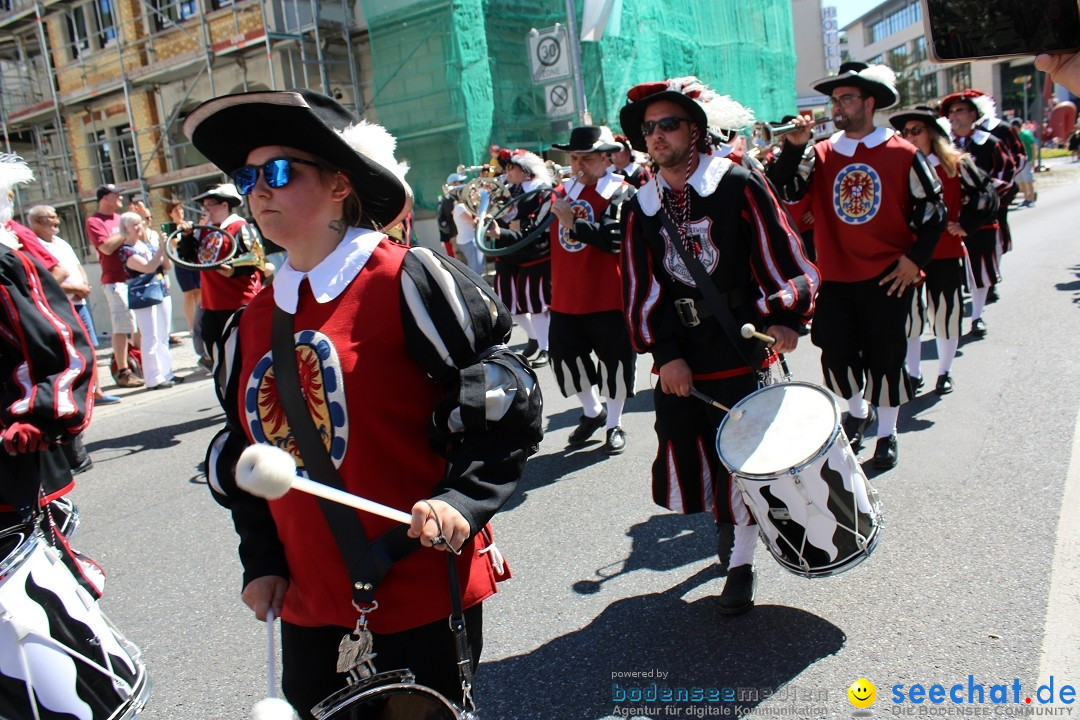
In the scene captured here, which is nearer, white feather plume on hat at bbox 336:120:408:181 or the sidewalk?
white feather plume on hat at bbox 336:120:408:181

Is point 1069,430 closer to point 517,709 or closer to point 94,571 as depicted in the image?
point 517,709

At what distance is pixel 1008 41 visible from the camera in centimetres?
166

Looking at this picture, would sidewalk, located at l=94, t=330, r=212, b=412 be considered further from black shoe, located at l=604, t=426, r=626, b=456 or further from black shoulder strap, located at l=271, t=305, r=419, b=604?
black shoulder strap, located at l=271, t=305, r=419, b=604

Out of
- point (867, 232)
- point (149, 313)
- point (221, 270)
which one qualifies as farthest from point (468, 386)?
point (149, 313)

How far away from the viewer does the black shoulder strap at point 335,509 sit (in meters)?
1.86

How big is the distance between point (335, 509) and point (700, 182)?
224 cm

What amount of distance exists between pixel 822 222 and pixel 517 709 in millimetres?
3251

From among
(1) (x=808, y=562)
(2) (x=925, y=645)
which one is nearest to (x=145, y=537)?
(1) (x=808, y=562)

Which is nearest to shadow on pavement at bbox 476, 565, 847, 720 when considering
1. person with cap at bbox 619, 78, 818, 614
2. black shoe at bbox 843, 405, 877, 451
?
person with cap at bbox 619, 78, 818, 614

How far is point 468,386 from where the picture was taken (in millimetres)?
1886

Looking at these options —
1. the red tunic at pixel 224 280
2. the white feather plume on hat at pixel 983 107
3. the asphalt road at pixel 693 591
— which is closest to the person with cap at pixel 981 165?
the white feather plume on hat at pixel 983 107

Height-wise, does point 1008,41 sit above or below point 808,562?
above

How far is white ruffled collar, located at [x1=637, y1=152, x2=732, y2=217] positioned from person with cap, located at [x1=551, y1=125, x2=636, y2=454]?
6.56ft

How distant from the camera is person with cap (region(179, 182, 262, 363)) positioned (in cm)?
730
